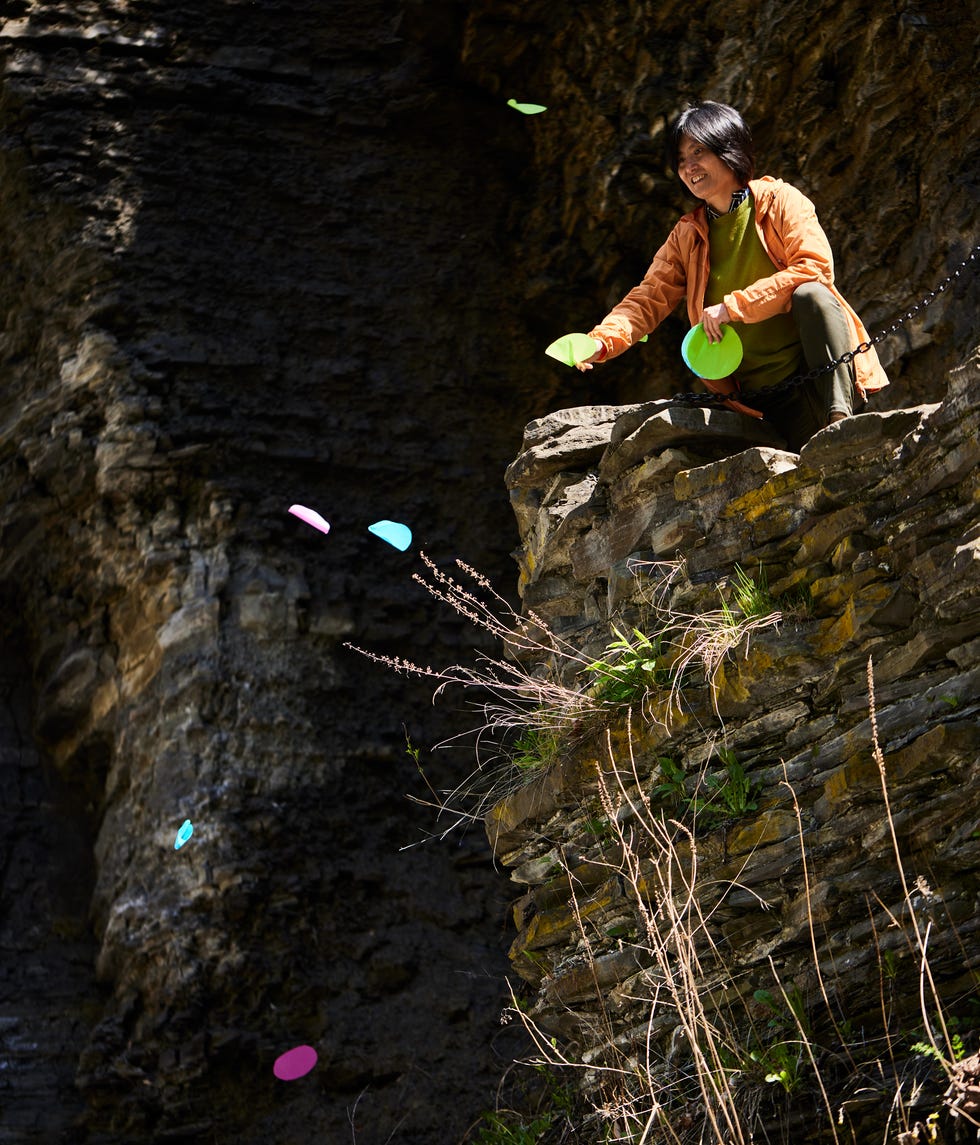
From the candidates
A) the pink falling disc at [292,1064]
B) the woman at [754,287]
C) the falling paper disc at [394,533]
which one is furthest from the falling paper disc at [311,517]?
the woman at [754,287]

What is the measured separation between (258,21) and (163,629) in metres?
3.94

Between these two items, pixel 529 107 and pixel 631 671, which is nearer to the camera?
pixel 631 671

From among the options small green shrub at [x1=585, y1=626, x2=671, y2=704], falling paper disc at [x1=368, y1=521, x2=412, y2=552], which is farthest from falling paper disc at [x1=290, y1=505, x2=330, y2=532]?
small green shrub at [x1=585, y1=626, x2=671, y2=704]

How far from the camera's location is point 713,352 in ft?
13.8

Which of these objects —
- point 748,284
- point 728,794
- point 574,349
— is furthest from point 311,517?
point 728,794

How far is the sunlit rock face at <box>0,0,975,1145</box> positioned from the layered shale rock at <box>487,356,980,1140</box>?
7.81 feet

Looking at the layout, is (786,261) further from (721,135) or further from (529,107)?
(529,107)

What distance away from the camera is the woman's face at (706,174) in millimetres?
4258

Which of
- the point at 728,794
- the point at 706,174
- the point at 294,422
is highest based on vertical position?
the point at 706,174

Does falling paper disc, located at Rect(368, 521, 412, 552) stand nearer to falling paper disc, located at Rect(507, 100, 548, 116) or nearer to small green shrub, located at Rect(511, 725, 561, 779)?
falling paper disc, located at Rect(507, 100, 548, 116)

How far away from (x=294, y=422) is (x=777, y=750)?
4.91 m

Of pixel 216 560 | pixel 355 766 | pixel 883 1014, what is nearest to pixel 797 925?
pixel 883 1014

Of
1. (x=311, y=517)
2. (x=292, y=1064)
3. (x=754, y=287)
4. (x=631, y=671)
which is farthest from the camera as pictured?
(x=311, y=517)

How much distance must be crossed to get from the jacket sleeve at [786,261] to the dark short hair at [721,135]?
0.45ft
